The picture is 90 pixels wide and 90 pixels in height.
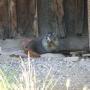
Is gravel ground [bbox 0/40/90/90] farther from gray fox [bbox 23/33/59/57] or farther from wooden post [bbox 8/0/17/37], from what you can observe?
wooden post [bbox 8/0/17/37]

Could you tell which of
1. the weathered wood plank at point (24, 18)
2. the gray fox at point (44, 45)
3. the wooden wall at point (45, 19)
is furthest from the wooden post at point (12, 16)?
the gray fox at point (44, 45)

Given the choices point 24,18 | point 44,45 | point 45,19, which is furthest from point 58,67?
point 24,18

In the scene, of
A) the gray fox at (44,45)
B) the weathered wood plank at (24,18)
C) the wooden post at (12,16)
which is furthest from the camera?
the weathered wood plank at (24,18)

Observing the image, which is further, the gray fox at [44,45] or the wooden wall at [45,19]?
the wooden wall at [45,19]

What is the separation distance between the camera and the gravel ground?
24.3 ft

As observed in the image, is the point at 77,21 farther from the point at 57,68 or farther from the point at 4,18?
the point at 57,68

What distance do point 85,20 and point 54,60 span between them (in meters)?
2.45

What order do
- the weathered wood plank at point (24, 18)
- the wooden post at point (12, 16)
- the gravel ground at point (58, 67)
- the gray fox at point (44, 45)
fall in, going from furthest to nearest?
the weathered wood plank at point (24, 18) < the wooden post at point (12, 16) < the gray fox at point (44, 45) < the gravel ground at point (58, 67)

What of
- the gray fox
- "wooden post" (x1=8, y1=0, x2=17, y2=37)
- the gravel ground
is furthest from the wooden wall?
the gravel ground

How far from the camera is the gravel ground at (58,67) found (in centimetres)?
740

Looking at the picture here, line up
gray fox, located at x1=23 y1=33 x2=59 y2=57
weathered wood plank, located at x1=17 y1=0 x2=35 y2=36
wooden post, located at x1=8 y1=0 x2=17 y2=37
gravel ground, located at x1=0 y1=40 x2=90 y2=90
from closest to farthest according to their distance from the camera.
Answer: gravel ground, located at x1=0 y1=40 x2=90 y2=90 → gray fox, located at x1=23 y1=33 x2=59 y2=57 → wooden post, located at x1=8 y1=0 x2=17 y2=37 → weathered wood plank, located at x1=17 y1=0 x2=35 y2=36

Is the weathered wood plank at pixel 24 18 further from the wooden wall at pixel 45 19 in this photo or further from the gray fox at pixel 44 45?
the gray fox at pixel 44 45

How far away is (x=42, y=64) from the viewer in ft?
30.2

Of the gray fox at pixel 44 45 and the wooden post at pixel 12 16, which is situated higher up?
the wooden post at pixel 12 16
